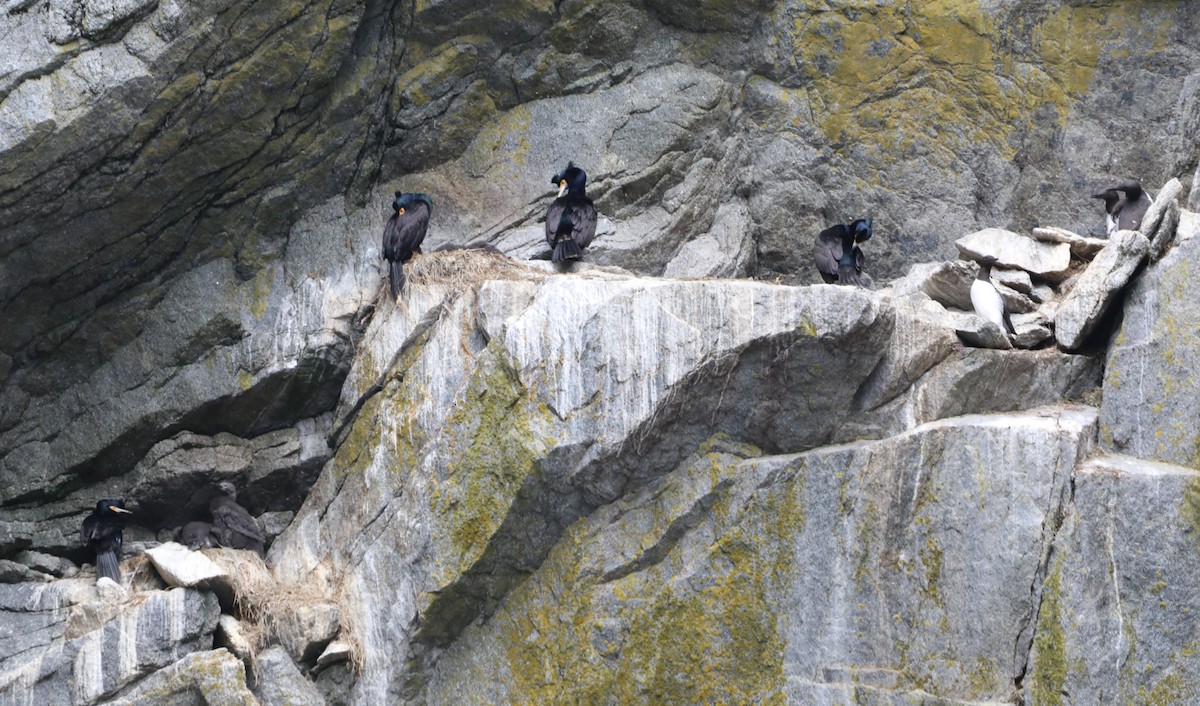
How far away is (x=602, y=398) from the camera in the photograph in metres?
10.9

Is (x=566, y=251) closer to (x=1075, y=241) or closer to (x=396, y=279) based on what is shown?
(x=396, y=279)

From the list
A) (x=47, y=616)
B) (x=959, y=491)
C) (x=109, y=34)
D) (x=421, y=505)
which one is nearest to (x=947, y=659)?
(x=959, y=491)

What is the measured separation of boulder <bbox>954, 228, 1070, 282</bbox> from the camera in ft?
39.7

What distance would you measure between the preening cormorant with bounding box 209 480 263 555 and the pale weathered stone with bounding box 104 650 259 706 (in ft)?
6.22

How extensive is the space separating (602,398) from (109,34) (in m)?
4.99

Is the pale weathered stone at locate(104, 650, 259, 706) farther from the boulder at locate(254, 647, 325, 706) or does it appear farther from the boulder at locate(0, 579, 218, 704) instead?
the boulder at locate(254, 647, 325, 706)

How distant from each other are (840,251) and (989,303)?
227 centimetres

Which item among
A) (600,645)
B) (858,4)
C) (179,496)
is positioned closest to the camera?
(600,645)

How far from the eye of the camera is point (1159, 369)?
1014cm

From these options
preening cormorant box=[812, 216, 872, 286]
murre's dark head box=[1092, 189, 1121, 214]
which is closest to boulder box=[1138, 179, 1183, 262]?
murre's dark head box=[1092, 189, 1121, 214]

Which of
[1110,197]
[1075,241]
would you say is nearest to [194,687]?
[1075,241]

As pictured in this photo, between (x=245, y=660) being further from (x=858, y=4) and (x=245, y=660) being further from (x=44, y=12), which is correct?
(x=858, y=4)

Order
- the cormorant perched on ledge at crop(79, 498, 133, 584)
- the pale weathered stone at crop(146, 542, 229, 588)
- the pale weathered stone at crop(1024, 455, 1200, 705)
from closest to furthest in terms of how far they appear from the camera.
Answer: the pale weathered stone at crop(1024, 455, 1200, 705)
the pale weathered stone at crop(146, 542, 229, 588)
the cormorant perched on ledge at crop(79, 498, 133, 584)

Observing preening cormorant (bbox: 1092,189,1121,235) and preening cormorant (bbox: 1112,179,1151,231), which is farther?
preening cormorant (bbox: 1092,189,1121,235)
